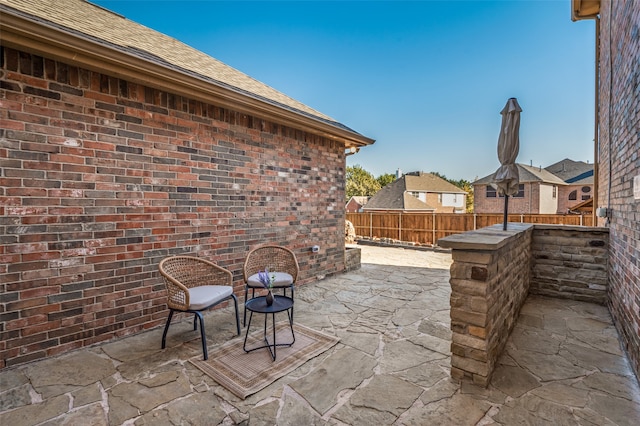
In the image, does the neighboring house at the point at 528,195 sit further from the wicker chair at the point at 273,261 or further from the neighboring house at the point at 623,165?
the wicker chair at the point at 273,261

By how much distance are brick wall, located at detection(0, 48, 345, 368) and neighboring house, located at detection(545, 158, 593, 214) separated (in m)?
27.6

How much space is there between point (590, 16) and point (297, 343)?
26.6 feet

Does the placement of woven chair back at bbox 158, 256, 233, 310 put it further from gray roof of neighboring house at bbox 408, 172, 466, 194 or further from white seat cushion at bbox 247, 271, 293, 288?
gray roof of neighboring house at bbox 408, 172, 466, 194

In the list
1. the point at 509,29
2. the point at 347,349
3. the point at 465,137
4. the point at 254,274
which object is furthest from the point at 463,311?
the point at 465,137

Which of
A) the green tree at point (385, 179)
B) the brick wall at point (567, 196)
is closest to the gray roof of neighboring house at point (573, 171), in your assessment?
the brick wall at point (567, 196)

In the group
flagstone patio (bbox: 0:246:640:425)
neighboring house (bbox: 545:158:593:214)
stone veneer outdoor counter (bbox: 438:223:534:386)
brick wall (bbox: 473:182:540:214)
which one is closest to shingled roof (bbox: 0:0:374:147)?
flagstone patio (bbox: 0:246:640:425)

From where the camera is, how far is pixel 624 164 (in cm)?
309

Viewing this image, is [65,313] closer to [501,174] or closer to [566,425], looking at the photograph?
[566,425]

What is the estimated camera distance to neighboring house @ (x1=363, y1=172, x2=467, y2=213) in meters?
24.9

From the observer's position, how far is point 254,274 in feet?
12.4

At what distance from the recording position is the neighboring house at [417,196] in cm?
2488

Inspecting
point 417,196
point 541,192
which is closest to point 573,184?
point 541,192

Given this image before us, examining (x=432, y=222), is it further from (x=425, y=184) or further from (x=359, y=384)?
(x=425, y=184)

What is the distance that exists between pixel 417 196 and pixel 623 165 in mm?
24561
